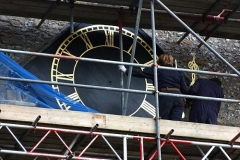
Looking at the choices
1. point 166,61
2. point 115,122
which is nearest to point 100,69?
point 166,61

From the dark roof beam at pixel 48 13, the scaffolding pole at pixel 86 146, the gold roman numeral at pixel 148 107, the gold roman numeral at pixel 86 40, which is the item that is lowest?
the scaffolding pole at pixel 86 146

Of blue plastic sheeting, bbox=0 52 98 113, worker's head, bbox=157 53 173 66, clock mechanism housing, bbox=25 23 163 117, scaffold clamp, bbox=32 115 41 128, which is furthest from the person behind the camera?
clock mechanism housing, bbox=25 23 163 117

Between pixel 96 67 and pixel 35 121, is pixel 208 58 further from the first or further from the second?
pixel 35 121

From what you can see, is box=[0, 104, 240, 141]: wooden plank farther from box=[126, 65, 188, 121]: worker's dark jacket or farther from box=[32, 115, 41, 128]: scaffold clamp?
box=[126, 65, 188, 121]: worker's dark jacket

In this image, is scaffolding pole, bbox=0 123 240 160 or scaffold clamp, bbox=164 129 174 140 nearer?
scaffolding pole, bbox=0 123 240 160

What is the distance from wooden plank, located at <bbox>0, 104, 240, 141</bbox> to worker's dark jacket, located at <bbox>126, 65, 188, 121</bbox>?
0.73 m

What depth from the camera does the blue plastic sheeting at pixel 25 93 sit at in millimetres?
14258

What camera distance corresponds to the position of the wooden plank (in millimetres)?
13633

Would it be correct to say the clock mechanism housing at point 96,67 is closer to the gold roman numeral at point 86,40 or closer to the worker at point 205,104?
the gold roman numeral at point 86,40

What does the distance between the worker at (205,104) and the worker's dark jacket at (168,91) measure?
430 millimetres

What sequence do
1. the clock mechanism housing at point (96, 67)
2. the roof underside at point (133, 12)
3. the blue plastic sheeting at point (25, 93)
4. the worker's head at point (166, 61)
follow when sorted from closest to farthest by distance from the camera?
the blue plastic sheeting at point (25, 93) < the worker's head at point (166, 61) < the roof underside at point (133, 12) < the clock mechanism housing at point (96, 67)

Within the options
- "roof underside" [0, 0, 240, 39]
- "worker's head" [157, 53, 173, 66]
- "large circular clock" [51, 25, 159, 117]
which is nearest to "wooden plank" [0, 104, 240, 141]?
"worker's head" [157, 53, 173, 66]

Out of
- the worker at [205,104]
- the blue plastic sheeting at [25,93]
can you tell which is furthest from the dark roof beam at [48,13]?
the worker at [205,104]

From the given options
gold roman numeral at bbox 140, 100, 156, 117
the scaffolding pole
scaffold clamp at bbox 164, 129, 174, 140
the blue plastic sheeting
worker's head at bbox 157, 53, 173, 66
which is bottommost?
the scaffolding pole
